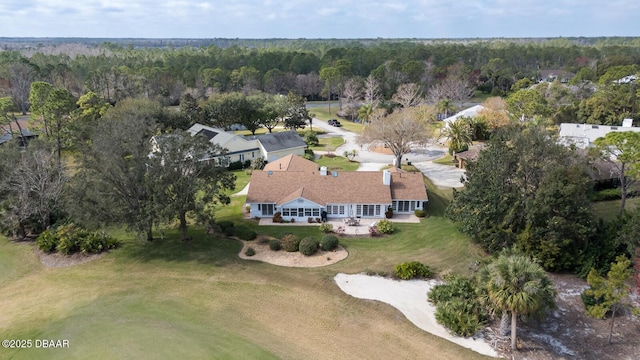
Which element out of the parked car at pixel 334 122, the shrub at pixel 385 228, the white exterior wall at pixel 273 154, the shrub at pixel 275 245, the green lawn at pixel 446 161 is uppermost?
the parked car at pixel 334 122

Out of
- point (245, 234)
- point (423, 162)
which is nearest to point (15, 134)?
point (245, 234)

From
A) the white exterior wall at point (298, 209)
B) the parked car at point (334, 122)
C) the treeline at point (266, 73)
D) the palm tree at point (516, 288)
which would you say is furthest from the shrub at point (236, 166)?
Answer: the palm tree at point (516, 288)

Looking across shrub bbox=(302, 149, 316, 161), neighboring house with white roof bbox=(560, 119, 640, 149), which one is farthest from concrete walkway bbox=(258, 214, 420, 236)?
neighboring house with white roof bbox=(560, 119, 640, 149)

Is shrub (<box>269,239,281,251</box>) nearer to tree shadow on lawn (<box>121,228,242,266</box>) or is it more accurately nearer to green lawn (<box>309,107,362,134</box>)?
tree shadow on lawn (<box>121,228,242,266</box>)

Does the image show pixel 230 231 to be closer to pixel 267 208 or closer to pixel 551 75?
pixel 267 208

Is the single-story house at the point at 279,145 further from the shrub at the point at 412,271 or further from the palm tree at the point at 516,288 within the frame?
the palm tree at the point at 516,288

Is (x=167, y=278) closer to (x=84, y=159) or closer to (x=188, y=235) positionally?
(x=188, y=235)

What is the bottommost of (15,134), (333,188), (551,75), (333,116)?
(333,188)
